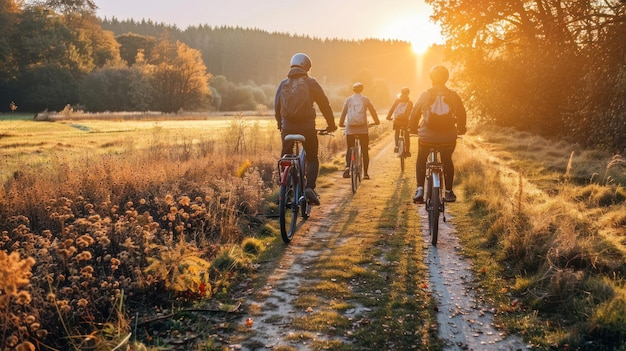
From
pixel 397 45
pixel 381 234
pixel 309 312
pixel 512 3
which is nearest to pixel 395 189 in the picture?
pixel 381 234

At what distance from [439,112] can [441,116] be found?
2.6 inches

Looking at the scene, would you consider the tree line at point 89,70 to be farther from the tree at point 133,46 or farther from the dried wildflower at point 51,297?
the dried wildflower at point 51,297

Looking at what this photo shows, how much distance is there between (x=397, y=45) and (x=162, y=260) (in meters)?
181

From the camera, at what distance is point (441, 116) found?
6.82m

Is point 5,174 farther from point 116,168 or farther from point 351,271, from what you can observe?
point 351,271

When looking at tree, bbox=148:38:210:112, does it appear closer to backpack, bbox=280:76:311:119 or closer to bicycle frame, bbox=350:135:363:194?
bicycle frame, bbox=350:135:363:194

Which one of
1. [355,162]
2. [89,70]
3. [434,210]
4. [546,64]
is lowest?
[434,210]

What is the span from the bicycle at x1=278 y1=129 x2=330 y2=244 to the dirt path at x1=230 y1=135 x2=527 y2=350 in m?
0.31

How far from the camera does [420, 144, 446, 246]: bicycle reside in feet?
21.8

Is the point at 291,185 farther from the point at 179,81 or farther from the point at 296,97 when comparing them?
the point at 179,81

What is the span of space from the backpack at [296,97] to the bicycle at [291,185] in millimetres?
362

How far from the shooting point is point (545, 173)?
12750mm

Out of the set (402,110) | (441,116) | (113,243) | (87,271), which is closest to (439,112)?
(441,116)

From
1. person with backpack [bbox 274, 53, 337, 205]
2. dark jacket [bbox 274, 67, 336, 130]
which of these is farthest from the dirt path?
dark jacket [bbox 274, 67, 336, 130]
